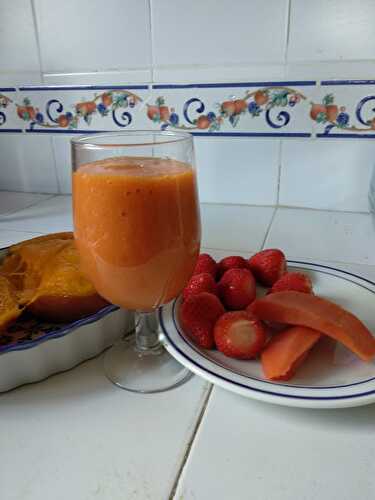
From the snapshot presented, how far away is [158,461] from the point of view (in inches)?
14.1

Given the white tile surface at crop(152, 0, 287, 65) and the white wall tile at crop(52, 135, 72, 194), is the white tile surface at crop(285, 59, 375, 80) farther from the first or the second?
the white wall tile at crop(52, 135, 72, 194)

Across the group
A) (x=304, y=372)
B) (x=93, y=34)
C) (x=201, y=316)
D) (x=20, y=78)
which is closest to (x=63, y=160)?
(x=20, y=78)

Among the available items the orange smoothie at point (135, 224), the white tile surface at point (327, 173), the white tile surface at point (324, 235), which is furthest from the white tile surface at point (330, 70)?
the orange smoothie at point (135, 224)

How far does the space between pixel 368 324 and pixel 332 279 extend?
0.10 m

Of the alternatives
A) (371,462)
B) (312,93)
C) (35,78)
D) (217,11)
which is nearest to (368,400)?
(371,462)

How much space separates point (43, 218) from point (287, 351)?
2.60ft

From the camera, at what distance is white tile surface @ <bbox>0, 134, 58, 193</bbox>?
1.22 metres

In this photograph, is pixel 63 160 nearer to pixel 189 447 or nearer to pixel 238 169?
pixel 238 169

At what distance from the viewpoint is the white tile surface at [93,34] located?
3.29 ft

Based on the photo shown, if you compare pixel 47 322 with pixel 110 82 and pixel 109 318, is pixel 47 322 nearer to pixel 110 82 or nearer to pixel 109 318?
pixel 109 318

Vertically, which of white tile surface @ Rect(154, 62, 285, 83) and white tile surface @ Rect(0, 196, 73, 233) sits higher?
white tile surface @ Rect(154, 62, 285, 83)

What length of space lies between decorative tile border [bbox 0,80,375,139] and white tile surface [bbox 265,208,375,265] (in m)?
0.19

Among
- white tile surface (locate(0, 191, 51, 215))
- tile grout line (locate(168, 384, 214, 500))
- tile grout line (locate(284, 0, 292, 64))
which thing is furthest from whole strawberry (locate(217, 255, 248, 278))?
white tile surface (locate(0, 191, 51, 215))

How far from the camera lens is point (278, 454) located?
361 millimetres
